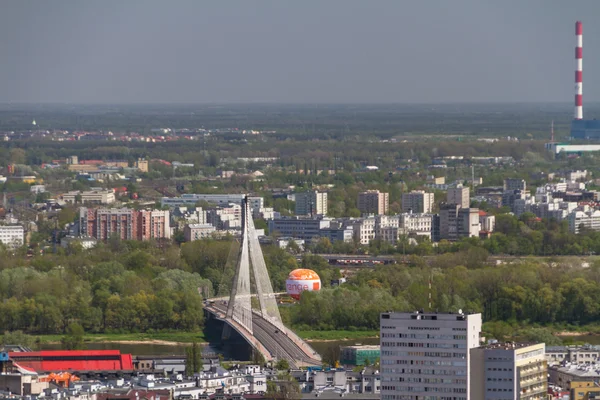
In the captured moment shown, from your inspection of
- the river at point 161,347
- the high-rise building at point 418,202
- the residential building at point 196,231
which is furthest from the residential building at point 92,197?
the river at point 161,347

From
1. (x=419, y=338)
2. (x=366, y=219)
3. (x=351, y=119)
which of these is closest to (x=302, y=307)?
(x=419, y=338)

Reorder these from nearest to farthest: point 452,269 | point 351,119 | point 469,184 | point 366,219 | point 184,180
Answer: point 452,269
point 366,219
point 469,184
point 184,180
point 351,119

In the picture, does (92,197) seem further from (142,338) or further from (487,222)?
(142,338)

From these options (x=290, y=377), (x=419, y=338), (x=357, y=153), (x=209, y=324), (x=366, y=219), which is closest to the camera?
(x=419, y=338)

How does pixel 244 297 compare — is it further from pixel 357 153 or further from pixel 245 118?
pixel 245 118

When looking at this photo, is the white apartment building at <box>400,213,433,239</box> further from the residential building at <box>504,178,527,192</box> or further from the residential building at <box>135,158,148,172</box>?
the residential building at <box>135,158,148,172</box>

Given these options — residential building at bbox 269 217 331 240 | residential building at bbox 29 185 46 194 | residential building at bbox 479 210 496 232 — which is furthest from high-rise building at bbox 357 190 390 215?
residential building at bbox 29 185 46 194

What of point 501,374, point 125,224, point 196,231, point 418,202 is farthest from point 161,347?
point 418,202
